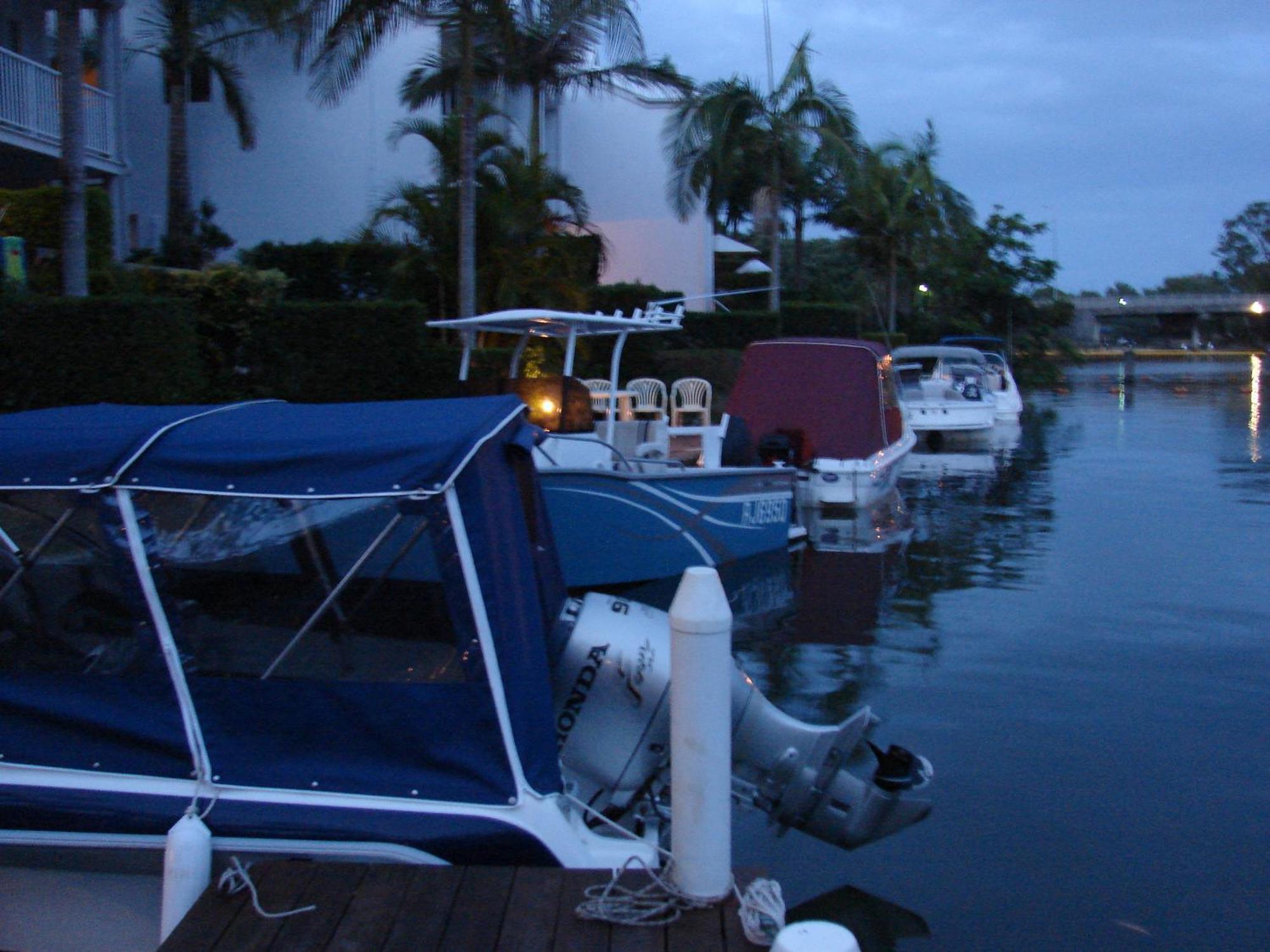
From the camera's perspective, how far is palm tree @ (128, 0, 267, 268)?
81.4ft

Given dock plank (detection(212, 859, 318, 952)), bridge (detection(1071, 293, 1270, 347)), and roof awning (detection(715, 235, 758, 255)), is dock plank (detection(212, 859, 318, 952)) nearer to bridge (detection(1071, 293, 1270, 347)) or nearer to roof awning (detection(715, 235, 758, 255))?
roof awning (detection(715, 235, 758, 255))

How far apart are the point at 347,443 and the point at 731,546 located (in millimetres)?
7756

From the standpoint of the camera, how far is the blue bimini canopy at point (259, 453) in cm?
433

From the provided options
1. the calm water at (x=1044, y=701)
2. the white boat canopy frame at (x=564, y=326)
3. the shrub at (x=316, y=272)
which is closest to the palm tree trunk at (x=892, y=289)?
the shrub at (x=316, y=272)

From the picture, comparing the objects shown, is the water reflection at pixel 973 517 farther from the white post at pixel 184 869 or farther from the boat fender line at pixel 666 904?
the white post at pixel 184 869

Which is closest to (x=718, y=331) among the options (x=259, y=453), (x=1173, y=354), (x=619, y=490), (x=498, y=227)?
(x=498, y=227)

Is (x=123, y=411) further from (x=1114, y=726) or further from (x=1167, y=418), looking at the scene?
(x=1167, y=418)

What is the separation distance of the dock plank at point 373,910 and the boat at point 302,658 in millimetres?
110

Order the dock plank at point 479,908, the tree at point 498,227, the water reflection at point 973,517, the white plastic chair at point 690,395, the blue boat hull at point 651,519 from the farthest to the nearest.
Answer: the tree at point 498,227
the white plastic chair at point 690,395
the water reflection at point 973,517
the blue boat hull at point 651,519
the dock plank at point 479,908

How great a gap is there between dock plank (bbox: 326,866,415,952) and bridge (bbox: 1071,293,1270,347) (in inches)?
3196

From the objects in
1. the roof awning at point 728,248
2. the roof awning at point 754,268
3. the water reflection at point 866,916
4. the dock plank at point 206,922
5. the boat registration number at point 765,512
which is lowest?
the water reflection at point 866,916

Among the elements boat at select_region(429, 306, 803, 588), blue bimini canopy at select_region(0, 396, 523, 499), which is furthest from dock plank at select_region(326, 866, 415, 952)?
boat at select_region(429, 306, 803, 588)

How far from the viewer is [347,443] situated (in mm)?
4426

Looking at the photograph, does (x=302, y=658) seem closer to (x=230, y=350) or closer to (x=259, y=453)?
(x=259, y=453)
